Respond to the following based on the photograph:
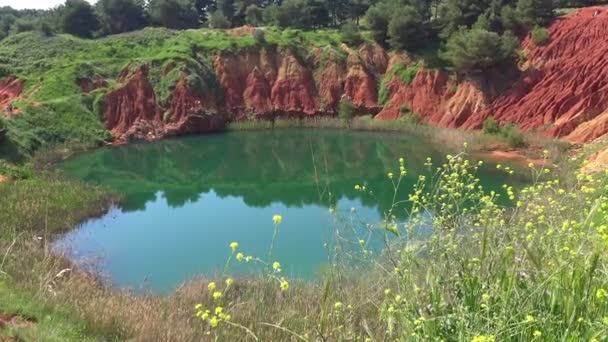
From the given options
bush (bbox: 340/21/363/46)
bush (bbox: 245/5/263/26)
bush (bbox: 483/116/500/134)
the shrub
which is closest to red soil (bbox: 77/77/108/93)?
bush (bbox: 245/5/263/26)

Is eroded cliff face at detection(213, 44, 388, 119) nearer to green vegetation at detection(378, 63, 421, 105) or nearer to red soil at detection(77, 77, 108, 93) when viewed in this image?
green vegetation at detection(378, 63, 421, 105)

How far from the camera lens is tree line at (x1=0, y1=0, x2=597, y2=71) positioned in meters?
41.3

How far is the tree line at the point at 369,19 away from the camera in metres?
41.3

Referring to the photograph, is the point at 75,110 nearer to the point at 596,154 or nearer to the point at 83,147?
the point at 83,147

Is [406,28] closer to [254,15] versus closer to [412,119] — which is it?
[412,119]

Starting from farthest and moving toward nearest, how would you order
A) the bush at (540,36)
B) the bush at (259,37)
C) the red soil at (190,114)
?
1. the bush at (259,37)
2. the red soil at (190,114)
3. the bush at (540,36)

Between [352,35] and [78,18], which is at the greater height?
[78,18]

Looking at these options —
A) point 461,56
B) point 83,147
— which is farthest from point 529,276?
point 461,56

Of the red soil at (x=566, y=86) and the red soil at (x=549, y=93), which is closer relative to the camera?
the red soil at (x=566, y=86)

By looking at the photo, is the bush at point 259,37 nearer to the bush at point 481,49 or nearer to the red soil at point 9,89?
the bush at point 481,49

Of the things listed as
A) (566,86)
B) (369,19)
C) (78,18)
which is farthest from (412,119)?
(78,18)

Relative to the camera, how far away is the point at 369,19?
49.9 meters

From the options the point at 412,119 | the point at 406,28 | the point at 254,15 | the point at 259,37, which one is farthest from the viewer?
the point at 254,15

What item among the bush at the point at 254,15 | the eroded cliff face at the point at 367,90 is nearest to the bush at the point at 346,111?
the eroded cliff face at the point at 367,90
